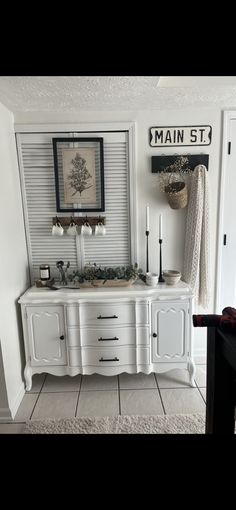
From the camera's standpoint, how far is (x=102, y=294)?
7.37 ft

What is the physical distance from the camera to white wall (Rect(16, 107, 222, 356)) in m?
2.41

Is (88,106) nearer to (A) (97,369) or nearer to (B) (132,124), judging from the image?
(B) (132,124)

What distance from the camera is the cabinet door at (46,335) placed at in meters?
2.26

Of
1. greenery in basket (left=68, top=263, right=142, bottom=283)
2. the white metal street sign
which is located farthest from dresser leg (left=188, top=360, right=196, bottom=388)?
the white metal street sign

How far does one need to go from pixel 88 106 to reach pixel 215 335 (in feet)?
6.77

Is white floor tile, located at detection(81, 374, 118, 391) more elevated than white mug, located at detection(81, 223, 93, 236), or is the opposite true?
white mug, located at detection(81, 223, 93, 236)

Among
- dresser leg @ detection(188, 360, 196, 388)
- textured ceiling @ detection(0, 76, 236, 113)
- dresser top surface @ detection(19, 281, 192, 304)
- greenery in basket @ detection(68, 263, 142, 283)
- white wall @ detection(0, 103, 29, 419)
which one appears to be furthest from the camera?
greenery in basket @ detection(68, 263, 142, 283)

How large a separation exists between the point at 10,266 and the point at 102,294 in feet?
2.30

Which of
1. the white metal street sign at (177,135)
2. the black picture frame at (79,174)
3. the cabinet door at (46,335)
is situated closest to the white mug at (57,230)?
the black picture frame at (79,174)

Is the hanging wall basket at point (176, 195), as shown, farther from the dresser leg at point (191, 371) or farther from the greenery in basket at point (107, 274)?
the dresser leg at point (191, 371)

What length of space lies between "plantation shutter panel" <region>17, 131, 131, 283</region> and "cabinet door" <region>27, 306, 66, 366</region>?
1.47 ft

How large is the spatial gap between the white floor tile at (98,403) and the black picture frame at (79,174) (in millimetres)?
1448

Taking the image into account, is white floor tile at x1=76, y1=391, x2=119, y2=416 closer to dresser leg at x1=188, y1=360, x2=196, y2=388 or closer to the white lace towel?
dresser leg at x1=188, y1=360, x2=196, y2=388
